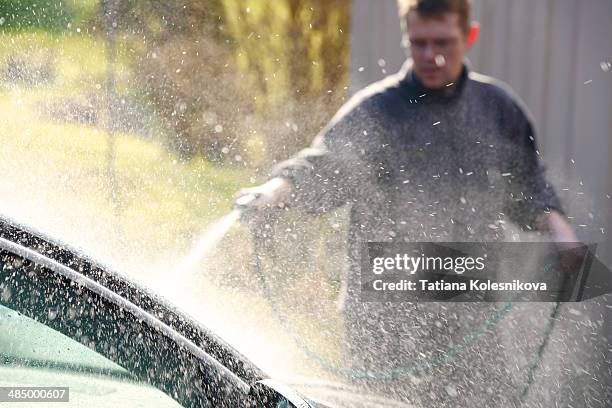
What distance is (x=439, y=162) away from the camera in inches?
114

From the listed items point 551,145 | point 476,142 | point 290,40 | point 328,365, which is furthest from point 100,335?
point 290,40

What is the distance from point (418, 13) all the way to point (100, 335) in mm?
2303

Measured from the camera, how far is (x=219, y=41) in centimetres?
478

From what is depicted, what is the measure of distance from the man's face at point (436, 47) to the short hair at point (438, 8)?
0.01m

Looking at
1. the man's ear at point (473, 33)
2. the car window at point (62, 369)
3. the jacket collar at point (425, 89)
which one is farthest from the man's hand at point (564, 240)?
the car window at point (62, 369)

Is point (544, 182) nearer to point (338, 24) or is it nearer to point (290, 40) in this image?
point (338, 24)

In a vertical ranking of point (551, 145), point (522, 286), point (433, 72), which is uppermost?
point (433, 72)

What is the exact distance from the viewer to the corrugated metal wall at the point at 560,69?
292 cm

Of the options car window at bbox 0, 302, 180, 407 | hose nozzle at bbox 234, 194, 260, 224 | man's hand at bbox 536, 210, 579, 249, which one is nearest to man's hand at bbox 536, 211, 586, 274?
man's hand at bbox 536, 210, 579, 249

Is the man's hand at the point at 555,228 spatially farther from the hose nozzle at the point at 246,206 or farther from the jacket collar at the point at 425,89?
the hose nozzle at the point at 246,206

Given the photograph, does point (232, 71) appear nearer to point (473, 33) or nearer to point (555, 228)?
point (473, 33)

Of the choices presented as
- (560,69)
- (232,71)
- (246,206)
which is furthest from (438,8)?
(232,71)

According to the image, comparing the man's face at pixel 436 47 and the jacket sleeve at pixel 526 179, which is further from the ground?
the man's face at pixel 436 47

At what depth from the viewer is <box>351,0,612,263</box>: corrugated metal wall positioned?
2.92 metres
